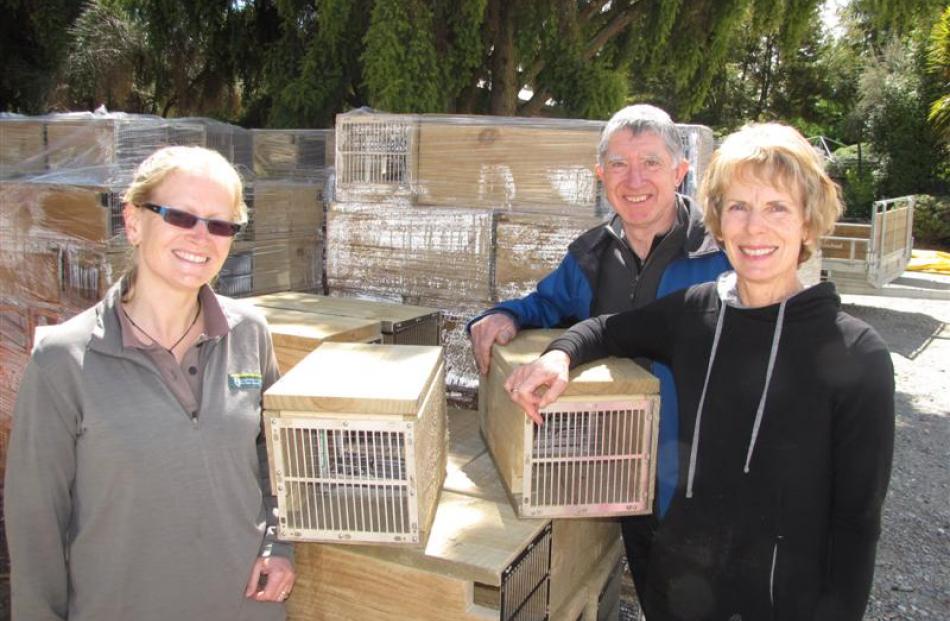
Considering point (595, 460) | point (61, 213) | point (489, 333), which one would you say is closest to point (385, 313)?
point (489, 333)

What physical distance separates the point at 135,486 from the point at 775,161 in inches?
65.2

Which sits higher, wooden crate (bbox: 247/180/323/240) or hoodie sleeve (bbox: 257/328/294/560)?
wooden crate (bbox: 247/180/323/240)

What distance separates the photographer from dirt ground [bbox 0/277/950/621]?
3.95 meters

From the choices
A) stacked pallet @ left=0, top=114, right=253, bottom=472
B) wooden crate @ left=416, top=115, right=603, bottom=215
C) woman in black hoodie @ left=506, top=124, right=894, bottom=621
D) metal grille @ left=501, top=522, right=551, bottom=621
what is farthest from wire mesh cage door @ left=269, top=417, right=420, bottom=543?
stacked pallet @ left=0, top=114, right=253, bottom=472

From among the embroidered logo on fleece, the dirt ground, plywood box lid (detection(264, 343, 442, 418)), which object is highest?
the embroidered logo on fleece

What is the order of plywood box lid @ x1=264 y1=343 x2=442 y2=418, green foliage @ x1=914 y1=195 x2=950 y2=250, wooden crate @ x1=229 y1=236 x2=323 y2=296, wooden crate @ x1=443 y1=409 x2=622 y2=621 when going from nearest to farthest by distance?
plywood box lid @ x1=264 y1=343 x2=442 y2=418 → wooden crate @ x1=443 y1=409 x2=622 y2=621 → wooden crate @ x1=229 y1=236 x2=323 y2=296 → green foliage @ x1=914 y1=195 x2=950 y2=250

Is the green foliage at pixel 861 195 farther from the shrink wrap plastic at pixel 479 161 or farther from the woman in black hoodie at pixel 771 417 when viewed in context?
the woman in black hoodie at pixel 771 417

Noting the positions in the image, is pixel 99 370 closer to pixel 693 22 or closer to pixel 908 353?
pixel 693 22

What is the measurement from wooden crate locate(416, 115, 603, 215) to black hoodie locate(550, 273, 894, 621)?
2106 millimetres

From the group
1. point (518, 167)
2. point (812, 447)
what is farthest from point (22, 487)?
point (518, 167)

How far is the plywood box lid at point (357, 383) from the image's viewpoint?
1.84 m

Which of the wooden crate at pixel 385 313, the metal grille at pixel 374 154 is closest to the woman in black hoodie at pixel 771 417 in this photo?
the wooden crate at pixel 385 313

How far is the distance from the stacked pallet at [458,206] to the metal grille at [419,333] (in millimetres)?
559

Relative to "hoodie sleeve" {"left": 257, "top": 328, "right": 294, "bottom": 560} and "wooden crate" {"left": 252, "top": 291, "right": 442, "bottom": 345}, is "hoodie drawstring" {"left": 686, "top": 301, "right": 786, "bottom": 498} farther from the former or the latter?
"wooden crate" {"left": 252, "top": 291, "right": 442, "bottom": 345}
